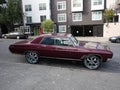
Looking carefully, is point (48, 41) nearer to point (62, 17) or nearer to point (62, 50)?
→ point (62, 50)

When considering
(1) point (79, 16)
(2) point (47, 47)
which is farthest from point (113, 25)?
(2) point (47, 47)

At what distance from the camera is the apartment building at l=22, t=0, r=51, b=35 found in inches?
1305

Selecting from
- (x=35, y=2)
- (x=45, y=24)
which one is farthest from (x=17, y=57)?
(x=35, y=2)

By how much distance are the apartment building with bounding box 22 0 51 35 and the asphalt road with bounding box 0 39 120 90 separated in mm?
27051

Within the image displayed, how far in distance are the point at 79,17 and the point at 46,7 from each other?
7.74m

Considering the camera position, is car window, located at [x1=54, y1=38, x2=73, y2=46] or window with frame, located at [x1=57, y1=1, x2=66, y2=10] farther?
window with frame, located at [x1=57, y1=1, x2=66, y2=10]

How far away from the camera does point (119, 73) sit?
6.30 metres

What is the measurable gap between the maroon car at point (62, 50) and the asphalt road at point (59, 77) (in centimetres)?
44

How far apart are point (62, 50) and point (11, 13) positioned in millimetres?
27581

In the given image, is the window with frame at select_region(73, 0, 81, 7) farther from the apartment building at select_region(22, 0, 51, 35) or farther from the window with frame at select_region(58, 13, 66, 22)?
the apartment building at select_region(22, 0, 51, 35)

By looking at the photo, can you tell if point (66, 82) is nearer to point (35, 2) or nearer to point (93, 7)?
point (93, 7)

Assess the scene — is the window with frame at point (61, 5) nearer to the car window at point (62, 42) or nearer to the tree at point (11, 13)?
the tree at point (11, 13)

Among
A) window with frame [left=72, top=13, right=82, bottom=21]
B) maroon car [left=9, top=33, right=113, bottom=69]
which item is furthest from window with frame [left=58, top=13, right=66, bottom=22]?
maroon car [left=9, top=33, right=113, bottom=69]

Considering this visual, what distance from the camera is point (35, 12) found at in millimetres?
33812
